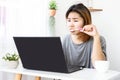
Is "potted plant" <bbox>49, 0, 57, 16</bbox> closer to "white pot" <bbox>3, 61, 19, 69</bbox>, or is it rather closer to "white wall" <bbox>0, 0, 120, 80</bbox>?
"white wall" <bbox>0, 0, 120, 80</bbox>

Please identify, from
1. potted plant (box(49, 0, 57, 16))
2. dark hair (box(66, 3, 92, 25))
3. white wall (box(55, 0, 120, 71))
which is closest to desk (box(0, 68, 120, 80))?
dark hair (box(66, 3, 92, 25))

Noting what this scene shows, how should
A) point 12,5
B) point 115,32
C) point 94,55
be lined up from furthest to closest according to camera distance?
point 115,32 < point 12,5 < point 94,55

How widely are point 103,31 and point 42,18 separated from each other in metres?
0.81

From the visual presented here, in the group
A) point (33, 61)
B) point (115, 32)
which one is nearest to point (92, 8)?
point (115, 32)

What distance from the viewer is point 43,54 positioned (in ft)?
3.92

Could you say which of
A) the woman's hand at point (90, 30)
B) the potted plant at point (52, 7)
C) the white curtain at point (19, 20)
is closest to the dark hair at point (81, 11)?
the woman's hand at point (90, 30)

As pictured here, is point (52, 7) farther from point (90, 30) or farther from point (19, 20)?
point (90, 30)

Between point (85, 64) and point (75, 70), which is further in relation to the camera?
point (85, 64)

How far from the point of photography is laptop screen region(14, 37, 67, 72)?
113 centimetres

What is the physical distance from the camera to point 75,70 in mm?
1229

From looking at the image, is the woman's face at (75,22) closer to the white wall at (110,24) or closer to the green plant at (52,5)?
the green plant at (52,5)

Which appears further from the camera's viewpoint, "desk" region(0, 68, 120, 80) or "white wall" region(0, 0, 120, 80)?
"white wall" region(0, 0, 120, 80)

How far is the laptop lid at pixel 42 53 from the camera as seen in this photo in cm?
113

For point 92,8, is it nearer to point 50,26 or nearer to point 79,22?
point 50,26
